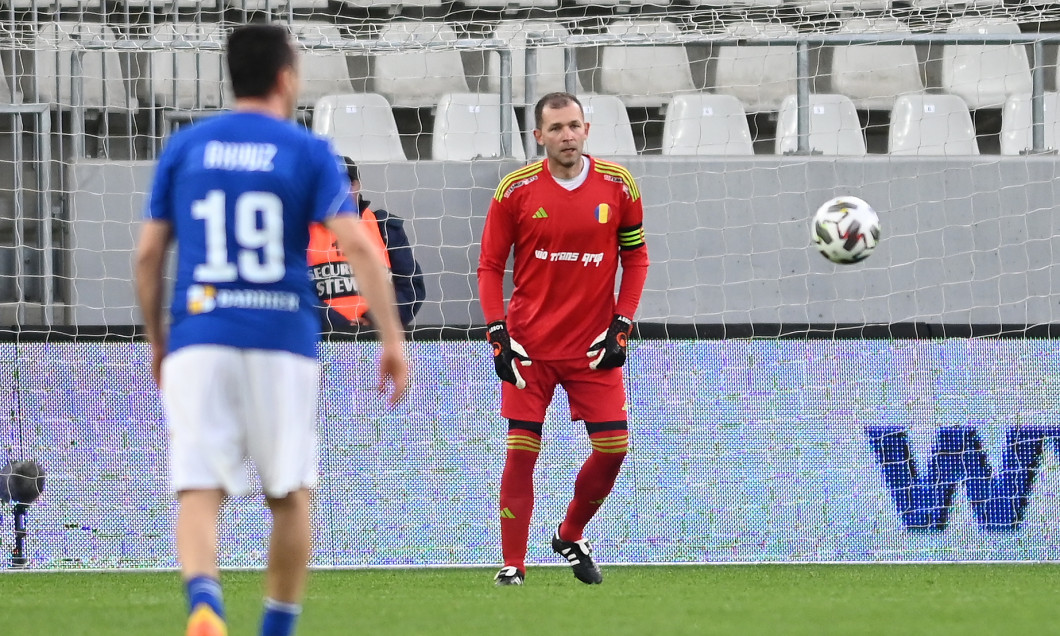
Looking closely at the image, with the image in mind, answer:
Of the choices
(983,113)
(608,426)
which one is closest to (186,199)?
(608,426)

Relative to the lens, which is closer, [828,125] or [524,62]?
[524,62]

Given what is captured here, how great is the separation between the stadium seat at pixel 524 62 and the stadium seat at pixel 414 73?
0.32m

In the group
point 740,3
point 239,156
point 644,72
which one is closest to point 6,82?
point 644,72

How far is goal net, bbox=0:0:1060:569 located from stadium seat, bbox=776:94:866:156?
2cm

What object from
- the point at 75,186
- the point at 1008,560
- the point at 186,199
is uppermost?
the point at 75,186

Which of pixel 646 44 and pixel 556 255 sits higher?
pixel 646 44

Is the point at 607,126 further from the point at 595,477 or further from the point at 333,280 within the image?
A: the point at 595,477

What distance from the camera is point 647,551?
263 inches

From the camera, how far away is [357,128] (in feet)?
30.0

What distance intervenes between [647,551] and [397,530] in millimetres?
1106

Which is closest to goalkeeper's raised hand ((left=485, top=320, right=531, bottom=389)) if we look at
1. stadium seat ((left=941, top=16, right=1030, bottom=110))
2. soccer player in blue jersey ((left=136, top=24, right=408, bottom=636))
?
soccer player in blue jersey ((left=136, top=24, right=408, bottom=636))

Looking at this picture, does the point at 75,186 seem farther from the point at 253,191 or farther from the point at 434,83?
the point at 253,191

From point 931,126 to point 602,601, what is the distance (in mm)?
5413

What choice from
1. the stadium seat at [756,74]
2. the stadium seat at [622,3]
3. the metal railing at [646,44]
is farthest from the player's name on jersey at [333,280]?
the stadium seat at [622,3]
